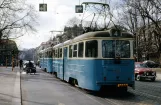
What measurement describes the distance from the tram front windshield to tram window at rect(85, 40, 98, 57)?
0.36 meters

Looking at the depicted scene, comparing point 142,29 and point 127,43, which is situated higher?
point 142,29

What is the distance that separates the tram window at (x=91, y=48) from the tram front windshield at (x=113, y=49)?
0.36m

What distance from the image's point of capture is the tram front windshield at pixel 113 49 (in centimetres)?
1471

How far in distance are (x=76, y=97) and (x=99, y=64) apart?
1.77 m

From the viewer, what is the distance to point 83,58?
15.7 m

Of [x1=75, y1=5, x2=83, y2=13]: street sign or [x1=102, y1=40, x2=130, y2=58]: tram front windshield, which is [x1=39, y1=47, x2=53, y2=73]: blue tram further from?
[x1=102, y1=40, x2=130, y2=58]: tram front windshield

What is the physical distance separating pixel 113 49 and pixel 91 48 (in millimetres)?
1014

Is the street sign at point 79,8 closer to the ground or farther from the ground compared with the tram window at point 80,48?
farther from the ground

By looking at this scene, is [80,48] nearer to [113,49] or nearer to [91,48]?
[91,48]

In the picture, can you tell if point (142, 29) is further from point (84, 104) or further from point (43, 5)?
point (84, 104)

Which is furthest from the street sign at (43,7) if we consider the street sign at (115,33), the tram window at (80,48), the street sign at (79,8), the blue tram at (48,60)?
the blue tram at (48,60)

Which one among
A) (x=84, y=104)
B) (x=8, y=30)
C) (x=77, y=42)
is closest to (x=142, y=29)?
(x=8, y=30)

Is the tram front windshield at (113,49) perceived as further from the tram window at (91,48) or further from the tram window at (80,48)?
the tram window at (80,48)

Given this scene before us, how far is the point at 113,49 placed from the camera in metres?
14.8
